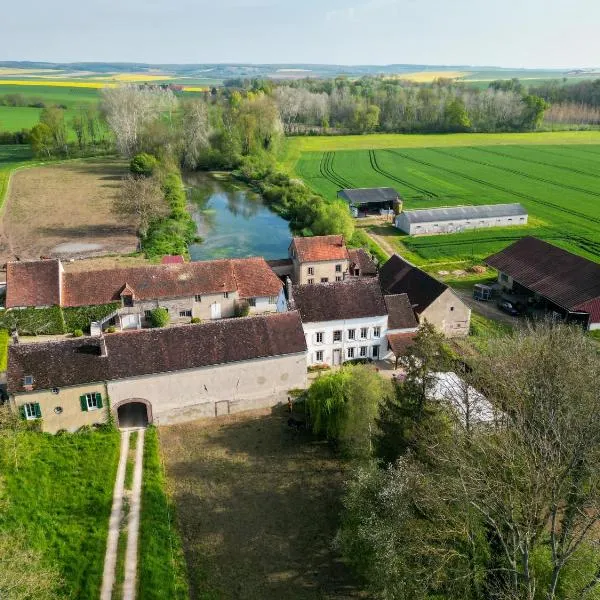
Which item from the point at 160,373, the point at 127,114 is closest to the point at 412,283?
the point at 160,373

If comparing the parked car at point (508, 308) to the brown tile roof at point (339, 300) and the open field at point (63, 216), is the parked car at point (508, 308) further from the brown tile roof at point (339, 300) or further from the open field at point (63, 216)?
the open field at point (63, 216)

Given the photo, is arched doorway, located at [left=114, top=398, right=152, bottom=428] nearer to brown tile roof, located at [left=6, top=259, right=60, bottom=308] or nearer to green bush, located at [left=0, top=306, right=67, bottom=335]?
green bush, located at [left=0, top=306, right=67, bottom=335]

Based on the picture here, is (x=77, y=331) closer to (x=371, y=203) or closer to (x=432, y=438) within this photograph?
(x=432, y=438)

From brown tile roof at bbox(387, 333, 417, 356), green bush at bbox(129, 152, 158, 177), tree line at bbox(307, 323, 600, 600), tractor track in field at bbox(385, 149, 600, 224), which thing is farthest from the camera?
green bush at bbox(129, 152, 158, 177)

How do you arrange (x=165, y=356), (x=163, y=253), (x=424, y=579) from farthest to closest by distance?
(x=163, y=253)
(x=165, y=356)
(x=424, y=579)

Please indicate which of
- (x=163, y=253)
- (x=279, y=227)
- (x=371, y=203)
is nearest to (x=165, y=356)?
(x=163, y=253)

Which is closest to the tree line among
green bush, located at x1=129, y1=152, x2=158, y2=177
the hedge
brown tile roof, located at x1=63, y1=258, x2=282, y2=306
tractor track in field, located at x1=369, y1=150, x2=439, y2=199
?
brown tile roof, located at x1=63, y1=258, x2=282, y2=306
